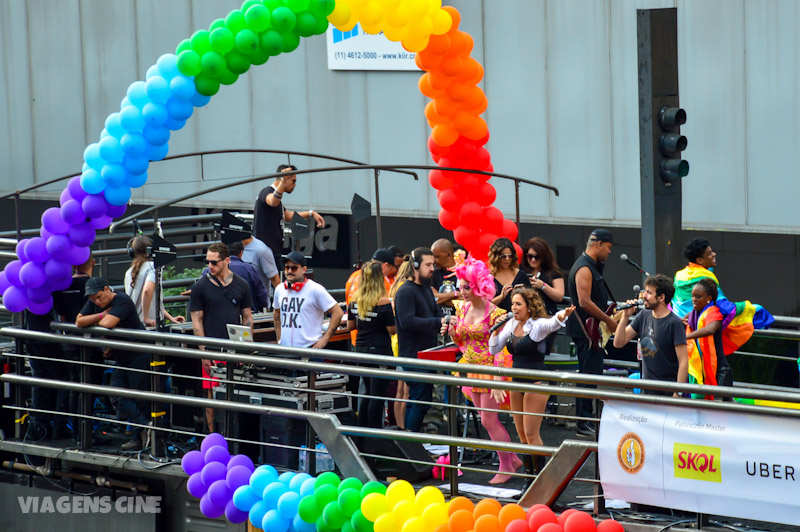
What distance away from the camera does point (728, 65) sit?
16219 mm

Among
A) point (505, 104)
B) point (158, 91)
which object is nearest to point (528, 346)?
point (158, 91)

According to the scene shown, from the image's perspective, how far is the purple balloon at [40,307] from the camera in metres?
10.8

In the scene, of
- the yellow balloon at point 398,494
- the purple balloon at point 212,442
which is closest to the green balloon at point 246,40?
the purple balloon at point 212,442

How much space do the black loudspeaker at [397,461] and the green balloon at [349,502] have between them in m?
0.76

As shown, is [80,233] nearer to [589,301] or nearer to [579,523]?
[589,301]

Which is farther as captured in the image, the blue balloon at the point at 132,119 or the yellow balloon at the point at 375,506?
the blue balloon at the point at 132,119

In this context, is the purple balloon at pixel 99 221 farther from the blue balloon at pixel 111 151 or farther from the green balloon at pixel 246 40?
the green balloon at pixel 246 40

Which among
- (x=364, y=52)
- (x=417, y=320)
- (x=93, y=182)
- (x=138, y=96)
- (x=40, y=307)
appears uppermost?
(x=364, y=52)

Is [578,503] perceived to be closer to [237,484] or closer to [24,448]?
[237,484]

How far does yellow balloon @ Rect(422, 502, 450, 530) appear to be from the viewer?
8.25m

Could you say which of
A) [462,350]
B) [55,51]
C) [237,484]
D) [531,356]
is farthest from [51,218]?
[55,51]

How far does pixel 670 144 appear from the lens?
10195 millimetres

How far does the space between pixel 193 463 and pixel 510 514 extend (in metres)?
2.98

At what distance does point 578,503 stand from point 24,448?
5422 mm
